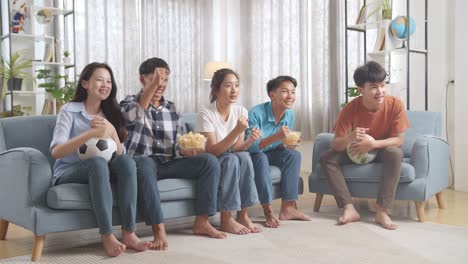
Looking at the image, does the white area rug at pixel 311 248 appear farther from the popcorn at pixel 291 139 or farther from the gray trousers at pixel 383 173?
the popcorn at pixel 291 139

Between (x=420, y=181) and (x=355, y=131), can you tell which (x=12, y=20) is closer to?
(x=355, y=131)

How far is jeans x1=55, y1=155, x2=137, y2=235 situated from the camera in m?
2.43

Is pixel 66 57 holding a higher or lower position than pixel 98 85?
higher

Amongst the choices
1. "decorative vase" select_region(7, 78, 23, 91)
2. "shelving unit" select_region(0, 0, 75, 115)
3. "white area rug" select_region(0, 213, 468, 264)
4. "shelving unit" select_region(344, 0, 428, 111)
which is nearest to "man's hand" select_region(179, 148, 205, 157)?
"white area rug" select_region(0, 213, 468, 264)

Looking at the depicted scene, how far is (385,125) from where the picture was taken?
3.29m

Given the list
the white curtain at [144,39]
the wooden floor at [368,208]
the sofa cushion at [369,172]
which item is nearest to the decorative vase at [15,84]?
the white curtain at [144,39]

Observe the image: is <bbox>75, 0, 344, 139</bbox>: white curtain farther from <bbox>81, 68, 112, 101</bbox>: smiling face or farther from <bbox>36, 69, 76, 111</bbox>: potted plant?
<bbox>81, 68, 112, 101</bbox>: smiling face

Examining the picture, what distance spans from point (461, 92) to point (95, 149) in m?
3.19

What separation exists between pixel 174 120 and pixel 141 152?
27cm

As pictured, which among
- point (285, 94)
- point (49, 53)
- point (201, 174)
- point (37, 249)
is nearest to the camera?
point (37, 249)

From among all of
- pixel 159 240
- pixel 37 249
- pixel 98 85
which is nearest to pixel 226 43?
pixel 98 85

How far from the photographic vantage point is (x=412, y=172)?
10.4 ft

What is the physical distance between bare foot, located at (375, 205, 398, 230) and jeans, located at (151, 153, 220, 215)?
3.24 feet

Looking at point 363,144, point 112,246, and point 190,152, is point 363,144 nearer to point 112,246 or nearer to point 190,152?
point 190,152
